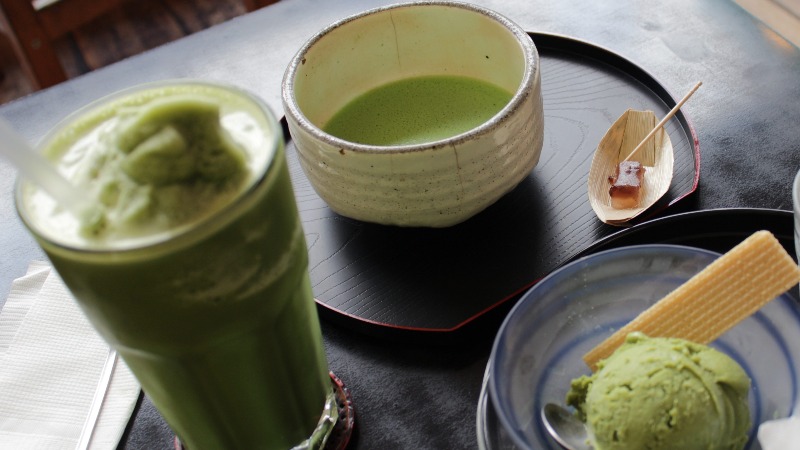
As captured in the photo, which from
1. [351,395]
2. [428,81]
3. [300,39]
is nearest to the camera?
[351,395]

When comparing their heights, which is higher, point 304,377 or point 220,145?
point 220,145

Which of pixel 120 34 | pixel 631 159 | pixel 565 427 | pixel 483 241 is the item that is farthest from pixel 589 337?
pixel 120 34

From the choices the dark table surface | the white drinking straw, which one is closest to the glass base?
the dark table surface

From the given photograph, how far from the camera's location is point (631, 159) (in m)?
1.08

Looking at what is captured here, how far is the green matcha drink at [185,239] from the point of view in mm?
590

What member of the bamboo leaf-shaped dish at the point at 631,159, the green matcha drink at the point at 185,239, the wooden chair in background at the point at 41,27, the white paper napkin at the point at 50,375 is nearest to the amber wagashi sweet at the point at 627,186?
the bamboo leaf-shaped dish at the point at 631,159

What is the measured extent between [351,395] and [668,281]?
37 centimetres

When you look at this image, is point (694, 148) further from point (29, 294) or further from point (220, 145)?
point (29, 294)

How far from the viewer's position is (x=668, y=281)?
0.81m

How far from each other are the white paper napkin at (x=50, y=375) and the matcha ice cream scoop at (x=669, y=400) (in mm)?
533

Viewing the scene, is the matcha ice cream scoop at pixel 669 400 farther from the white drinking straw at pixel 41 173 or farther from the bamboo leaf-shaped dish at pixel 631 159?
the white drinking straw at pixel 41 173

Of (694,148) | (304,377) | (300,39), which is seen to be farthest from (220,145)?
(300,39)

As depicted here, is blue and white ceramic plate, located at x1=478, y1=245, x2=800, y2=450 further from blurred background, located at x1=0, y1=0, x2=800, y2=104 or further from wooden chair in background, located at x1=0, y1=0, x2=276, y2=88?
blurred background, located at x1=0, y1=0, x2=800, y2=104

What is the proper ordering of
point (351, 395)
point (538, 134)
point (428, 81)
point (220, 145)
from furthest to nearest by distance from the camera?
point (428, 81), point (538, 134), point (351, 395), point (220, 145)
